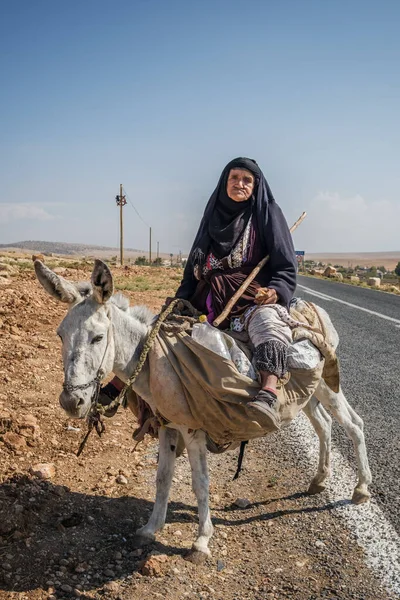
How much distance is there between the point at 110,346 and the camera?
3.33m

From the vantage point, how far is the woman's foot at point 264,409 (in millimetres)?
3336

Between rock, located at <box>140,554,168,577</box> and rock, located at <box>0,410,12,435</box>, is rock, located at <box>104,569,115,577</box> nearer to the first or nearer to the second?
rock, located at <box>140,554,168,577</box>

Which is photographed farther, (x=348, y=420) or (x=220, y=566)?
(x=348, y=420)

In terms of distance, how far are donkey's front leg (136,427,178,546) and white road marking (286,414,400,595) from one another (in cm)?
135

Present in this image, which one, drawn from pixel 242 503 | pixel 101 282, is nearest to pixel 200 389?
pixel 101 282

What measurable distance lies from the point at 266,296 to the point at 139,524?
1903 mm

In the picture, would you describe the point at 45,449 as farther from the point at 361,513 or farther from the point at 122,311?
the point at 361,513

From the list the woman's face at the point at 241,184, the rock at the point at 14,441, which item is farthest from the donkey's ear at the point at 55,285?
the rock at the point at 14,441

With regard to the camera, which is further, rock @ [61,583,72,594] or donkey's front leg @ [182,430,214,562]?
donkey's front leg @ [182,430,214,562]

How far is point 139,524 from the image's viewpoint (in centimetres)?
392

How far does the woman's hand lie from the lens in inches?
149

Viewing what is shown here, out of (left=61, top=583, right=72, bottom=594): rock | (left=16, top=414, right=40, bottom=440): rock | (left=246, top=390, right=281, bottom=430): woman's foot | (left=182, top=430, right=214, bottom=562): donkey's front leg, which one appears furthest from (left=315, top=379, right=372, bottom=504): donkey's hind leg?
(left=16, top=414, right=40, bottom=440): rock

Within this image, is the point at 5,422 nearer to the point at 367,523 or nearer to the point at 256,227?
the point at 256,227

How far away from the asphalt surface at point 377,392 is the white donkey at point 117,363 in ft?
1.23
